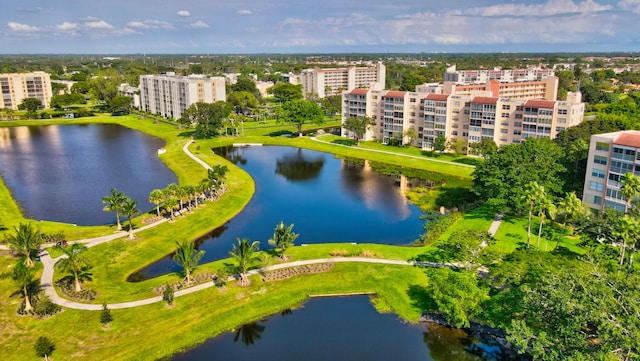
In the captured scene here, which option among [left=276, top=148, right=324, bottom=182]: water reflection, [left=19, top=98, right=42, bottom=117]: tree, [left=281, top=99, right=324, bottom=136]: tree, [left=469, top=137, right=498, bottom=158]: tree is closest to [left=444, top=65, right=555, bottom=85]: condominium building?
[left=281, top=99, right=324, bottom=136]: tree

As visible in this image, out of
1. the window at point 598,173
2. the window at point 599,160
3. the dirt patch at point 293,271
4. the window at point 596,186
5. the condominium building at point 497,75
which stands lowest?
the dirt patch at point 293,271

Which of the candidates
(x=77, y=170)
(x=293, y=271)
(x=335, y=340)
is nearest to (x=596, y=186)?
Result: (x=293, y=271)

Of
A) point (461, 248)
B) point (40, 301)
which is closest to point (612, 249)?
point (461, 248)

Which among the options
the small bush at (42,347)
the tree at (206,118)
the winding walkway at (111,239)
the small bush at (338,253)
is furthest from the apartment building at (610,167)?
the tree at (206,118)

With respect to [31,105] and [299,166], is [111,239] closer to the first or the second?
[299,166]

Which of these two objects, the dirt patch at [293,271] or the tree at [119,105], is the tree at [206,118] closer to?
the tree at [119,105]

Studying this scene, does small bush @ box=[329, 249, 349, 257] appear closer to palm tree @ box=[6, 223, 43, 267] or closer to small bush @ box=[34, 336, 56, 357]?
small bush @ box=[34, 336, 56, 357]

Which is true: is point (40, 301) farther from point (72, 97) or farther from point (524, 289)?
point (72, 97)
